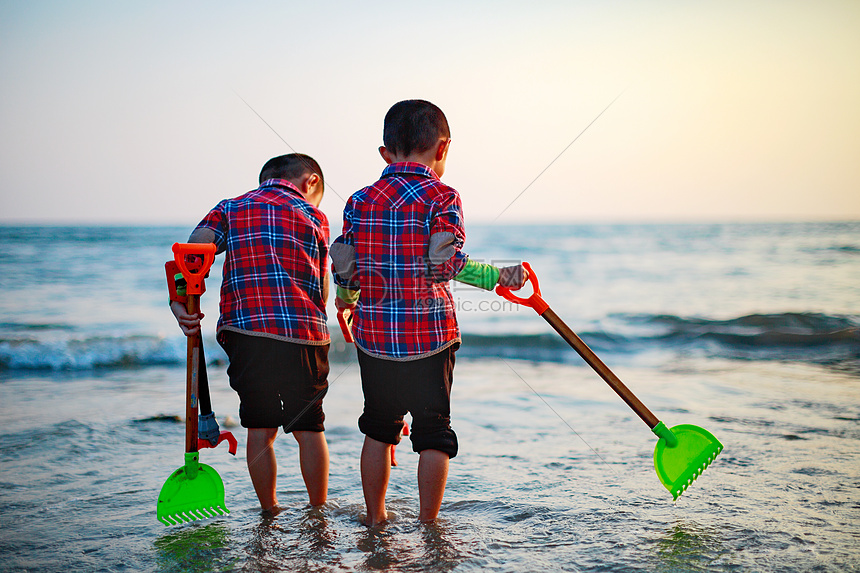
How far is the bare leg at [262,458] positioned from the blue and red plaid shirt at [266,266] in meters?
0.38

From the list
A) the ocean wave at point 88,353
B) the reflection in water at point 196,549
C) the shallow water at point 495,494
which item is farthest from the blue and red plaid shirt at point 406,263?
the ocean wave at point 88,353

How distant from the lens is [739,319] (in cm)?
748

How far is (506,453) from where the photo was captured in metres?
3.07

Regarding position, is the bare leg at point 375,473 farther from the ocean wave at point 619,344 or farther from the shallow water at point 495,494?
the ocean wave at point 619,344

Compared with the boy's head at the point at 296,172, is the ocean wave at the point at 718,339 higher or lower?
lower

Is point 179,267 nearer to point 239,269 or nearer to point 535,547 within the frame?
point 239,269

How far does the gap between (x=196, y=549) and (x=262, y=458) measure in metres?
0.37

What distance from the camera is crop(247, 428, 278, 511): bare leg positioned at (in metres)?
2.24

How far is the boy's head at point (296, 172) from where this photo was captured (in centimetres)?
235

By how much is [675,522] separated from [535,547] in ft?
1.79

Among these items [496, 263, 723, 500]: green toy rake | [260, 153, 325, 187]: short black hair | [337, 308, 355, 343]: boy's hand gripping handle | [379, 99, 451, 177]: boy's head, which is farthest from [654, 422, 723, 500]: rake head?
[260, 153, 325, 187]: short black hair

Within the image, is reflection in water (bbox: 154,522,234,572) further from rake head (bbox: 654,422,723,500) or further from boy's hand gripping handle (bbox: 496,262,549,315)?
rake head (bbox: 654,422,723,500)

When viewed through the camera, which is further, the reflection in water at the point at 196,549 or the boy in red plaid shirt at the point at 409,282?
the boy in red plaid shirt at the point at 409,282

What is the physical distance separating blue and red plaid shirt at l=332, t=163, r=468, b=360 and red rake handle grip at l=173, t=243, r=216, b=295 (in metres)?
0.50
